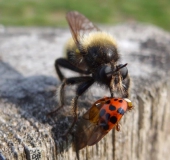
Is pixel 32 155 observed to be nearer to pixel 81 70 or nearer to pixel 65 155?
pixel 65 155

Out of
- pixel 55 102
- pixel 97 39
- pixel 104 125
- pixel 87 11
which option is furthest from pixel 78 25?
pixel 87 11

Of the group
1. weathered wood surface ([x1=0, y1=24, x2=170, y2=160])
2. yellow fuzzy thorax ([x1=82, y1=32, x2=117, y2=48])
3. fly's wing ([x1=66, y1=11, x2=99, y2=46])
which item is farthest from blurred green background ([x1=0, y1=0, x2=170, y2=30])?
yellow fuzzy thorax ([x1=82, y1=32, x2=117, y2=48])

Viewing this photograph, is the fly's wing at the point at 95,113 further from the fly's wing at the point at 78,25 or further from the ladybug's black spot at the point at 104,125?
the fly's wing at the point at 78,25

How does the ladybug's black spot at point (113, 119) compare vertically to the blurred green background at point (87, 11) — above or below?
below

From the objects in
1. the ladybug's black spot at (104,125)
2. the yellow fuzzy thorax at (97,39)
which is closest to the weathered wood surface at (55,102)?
the ladybug's black spot at (104,125)

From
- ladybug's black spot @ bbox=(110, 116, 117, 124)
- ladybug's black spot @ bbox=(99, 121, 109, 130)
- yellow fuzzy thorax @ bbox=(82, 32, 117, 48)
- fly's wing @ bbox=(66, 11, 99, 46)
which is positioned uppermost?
fly's wing @ bbox=(66, 11, 99, 46)

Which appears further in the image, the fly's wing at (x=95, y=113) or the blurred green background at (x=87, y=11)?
the blurred green background at (x=87, y=11)

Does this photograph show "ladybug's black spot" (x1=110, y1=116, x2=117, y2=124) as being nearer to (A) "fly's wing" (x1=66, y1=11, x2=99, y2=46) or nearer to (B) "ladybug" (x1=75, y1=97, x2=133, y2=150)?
(B) "ladybug" (x1=75, y1=97, x2=133, y2=150)
